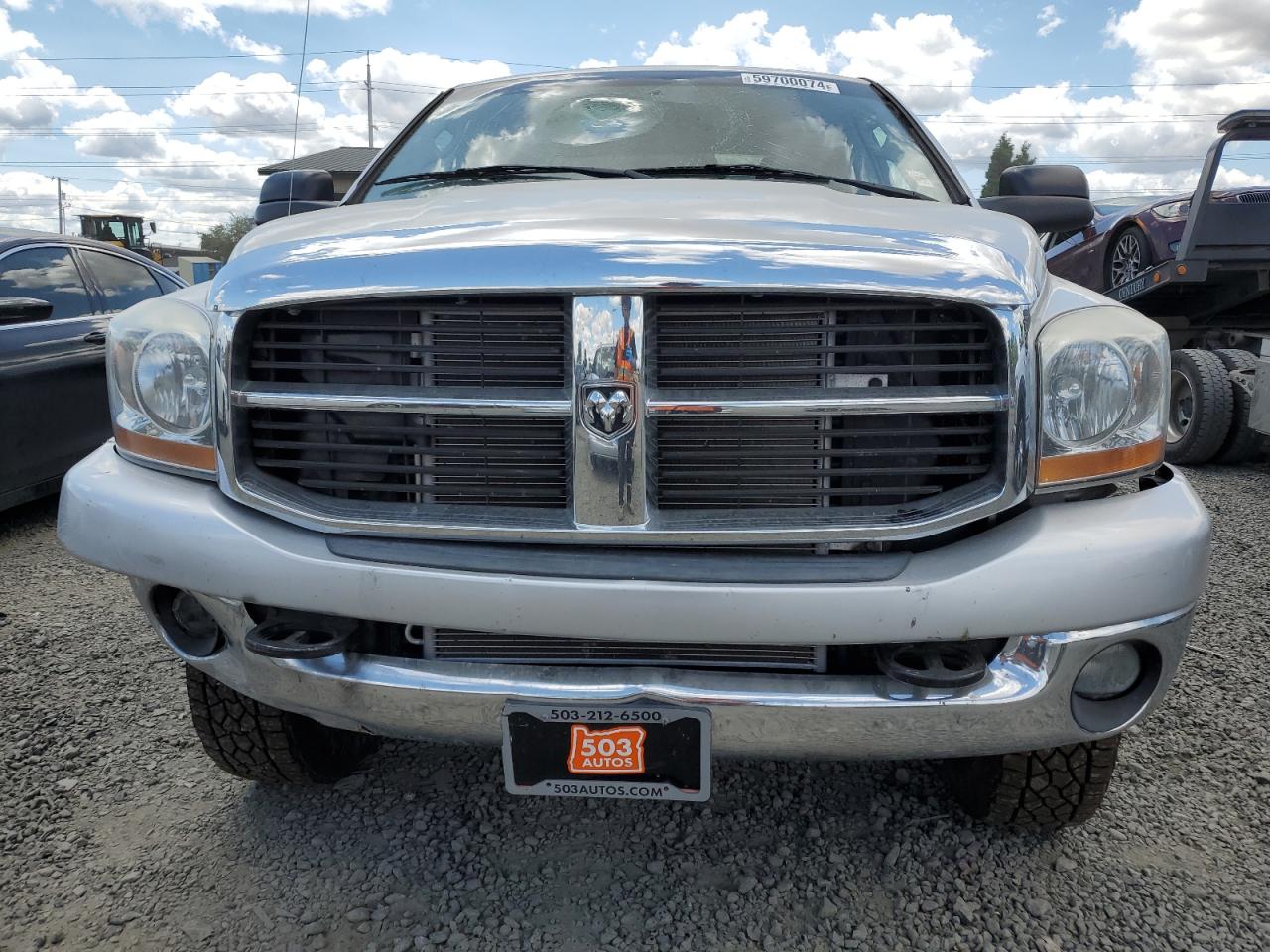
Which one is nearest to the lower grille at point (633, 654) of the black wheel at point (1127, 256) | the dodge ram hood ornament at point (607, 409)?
the dodge ram hood ornament at point (607, 409)

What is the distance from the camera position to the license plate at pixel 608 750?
5.12 feet

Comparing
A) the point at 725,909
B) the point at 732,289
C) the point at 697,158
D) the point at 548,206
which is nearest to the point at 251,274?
the point at 548,206

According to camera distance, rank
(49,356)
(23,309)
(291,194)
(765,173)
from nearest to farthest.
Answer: (765,173) → (291,194) → (23,309) → (49,356)

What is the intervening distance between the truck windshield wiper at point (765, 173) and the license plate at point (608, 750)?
4.96 ft

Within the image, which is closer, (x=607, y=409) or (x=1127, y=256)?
(x=607, y=409)

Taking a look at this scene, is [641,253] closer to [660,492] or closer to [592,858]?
[660,492]

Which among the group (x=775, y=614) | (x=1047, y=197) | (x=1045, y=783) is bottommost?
(x=1045, y=783)

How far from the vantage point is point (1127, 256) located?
8070 mm

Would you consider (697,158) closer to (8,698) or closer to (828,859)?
(828,859)

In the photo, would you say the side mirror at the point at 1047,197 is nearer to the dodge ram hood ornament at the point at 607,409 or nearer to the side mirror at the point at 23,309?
the dodge ram hood ornament at the point at 607,409

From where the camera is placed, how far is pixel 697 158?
2.56 metres

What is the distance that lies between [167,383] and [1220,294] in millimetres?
7359

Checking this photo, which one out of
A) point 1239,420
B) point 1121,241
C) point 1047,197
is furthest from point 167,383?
point 1121,241

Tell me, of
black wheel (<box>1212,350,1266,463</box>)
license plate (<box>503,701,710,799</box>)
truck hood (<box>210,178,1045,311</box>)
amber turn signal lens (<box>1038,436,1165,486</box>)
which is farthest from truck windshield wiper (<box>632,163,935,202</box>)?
black wheel (<box>1212,350,1266,463</box>)
